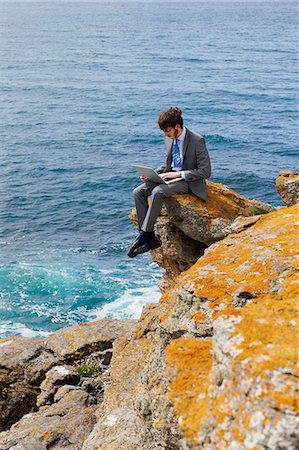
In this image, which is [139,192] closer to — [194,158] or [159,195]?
[159,195]

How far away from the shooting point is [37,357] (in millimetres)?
14750

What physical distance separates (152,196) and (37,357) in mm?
5774

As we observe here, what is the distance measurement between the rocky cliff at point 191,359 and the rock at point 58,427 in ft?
0.08

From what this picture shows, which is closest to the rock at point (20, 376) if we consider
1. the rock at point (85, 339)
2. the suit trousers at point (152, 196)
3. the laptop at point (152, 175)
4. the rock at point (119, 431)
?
the rock at point (85, 339)

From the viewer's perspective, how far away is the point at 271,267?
684 cm

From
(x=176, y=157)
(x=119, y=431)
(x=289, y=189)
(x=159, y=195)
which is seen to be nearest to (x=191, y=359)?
(x=119, y=431)

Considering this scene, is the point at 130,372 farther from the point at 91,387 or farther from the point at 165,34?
the point at 165,34

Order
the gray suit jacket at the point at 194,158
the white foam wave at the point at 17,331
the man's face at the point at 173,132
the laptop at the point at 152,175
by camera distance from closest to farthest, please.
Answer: the man's face at the point at 173,132
the gray suit jacket at the point at 194,158
the laptop at the point at 152,175
the white foam wave at the point at 17,331

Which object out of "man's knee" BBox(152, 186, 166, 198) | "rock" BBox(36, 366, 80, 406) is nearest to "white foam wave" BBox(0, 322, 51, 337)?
"rock" BBox(36, 366, 80, 406)

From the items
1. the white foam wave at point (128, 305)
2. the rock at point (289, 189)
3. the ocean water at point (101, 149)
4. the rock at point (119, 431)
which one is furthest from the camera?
the ocean water at point (101, 149)

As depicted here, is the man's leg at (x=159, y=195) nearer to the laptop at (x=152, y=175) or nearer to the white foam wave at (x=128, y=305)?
the laptop at (x=152, y=175)

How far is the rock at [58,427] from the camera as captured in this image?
10.6 m

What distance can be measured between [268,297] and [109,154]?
4780 centimetres

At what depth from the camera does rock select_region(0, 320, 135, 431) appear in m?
13.8
